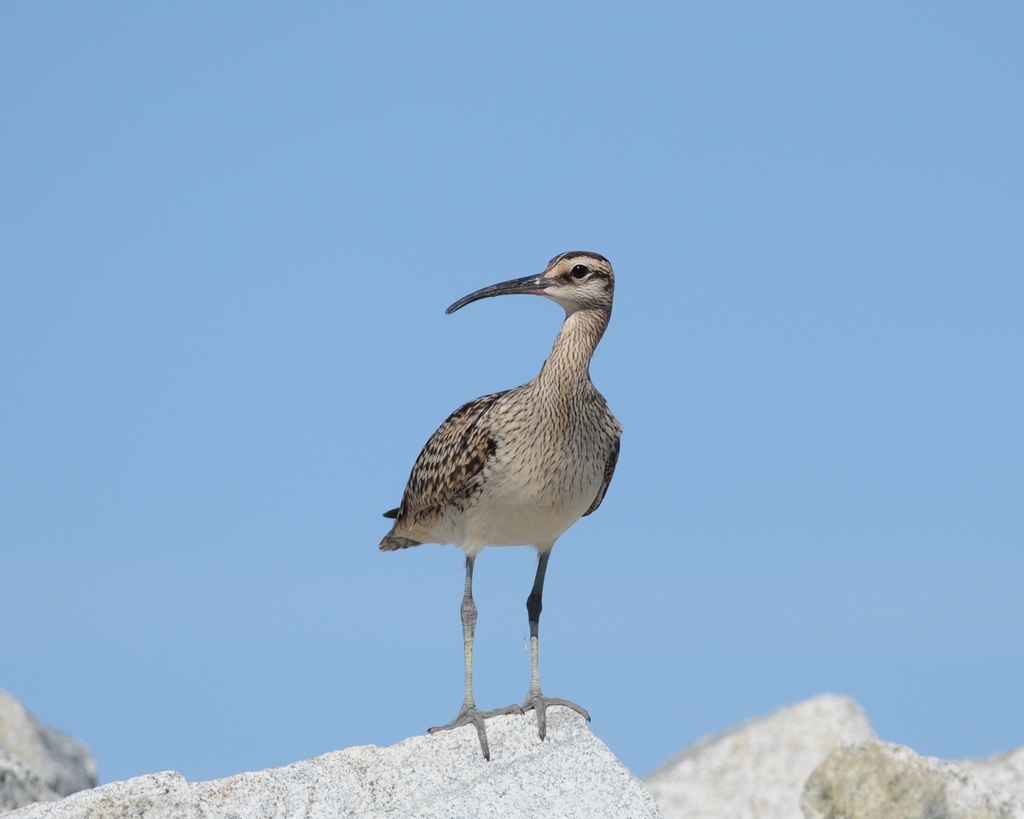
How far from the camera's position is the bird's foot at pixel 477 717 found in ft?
36.7

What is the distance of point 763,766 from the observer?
16.8m

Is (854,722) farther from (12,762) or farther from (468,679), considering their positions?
(12,762)

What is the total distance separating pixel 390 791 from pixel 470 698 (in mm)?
1385

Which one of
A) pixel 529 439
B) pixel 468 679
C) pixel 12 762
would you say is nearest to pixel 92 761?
pixel 12 762

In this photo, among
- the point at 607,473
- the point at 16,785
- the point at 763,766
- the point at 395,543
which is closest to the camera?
the point at 607,473

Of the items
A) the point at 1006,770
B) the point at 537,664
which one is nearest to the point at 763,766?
the point at 1006,770

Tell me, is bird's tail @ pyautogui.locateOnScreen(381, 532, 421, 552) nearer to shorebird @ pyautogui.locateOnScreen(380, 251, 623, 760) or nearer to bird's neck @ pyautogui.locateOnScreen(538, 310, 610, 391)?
shorebird @ pyautogui.locateOnScreen(380, 251, 623, 760)

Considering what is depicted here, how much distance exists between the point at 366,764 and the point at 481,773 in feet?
2.90

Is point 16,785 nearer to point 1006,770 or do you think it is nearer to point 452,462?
point 452,462

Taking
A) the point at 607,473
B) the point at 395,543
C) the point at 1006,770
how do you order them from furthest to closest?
1. the point at 1006,770
2. the point at 395,543
3. the point at 607,473

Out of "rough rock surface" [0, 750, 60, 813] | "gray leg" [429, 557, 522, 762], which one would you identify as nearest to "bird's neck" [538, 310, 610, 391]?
"gray leg" [429, 557, 522, 762]

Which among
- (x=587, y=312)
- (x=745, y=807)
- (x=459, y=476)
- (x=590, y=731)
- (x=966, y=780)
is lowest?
(x=745, y=807)

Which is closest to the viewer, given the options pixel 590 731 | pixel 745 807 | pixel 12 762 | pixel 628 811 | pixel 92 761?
pixel 628 811

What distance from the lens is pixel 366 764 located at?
10.6 metres
